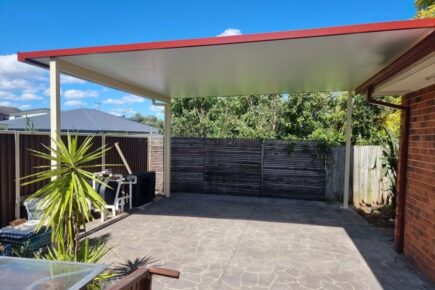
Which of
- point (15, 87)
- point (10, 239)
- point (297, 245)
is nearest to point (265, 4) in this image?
point (297, 245)

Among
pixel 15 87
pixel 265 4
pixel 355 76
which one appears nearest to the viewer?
pixel 355 76

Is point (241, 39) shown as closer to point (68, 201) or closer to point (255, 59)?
point (255, 59)

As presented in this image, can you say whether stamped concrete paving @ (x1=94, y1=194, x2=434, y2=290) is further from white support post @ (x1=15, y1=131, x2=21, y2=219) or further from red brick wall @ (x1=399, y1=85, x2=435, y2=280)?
white support post @ (x1=15, y1=131, x2=21, y2=219)

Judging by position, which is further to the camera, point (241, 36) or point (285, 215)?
point (285, 215)

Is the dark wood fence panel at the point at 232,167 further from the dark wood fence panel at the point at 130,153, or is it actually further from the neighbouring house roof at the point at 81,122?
the neighbouring house roof at the point at 81,122

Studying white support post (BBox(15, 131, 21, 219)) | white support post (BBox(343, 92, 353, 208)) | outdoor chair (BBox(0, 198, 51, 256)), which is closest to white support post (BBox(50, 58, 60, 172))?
outdoor chair (BBox(0, 198, 51, 256))

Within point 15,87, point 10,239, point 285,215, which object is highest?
point 15,87

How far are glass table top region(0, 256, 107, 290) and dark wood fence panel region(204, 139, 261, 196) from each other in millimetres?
6883

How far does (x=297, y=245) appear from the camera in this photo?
4574 mm

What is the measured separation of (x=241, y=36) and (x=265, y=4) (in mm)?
5445

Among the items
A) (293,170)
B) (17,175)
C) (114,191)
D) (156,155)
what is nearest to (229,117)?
(156,155)

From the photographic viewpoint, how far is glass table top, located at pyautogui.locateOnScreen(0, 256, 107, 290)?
5.49 ft

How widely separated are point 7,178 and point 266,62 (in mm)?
4476

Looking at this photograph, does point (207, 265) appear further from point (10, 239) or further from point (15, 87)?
point (15, 87)
